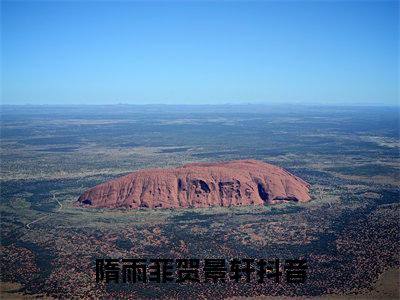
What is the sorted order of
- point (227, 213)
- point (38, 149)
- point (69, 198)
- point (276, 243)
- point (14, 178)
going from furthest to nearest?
point (38, 149) < point (14, 178) < point (69, 198) < point (227, 213) < point (276, 243)

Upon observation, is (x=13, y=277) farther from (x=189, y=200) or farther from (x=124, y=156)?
(x=124, y=156)

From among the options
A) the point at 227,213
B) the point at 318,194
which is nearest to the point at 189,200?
the point at 227,213

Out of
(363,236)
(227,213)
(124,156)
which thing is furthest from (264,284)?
(124,156)

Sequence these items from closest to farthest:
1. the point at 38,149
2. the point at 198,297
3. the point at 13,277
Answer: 1. the point at 198,297
2. the point at 13,277
3. the point at 38,149

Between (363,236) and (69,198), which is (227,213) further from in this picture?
(69,198)

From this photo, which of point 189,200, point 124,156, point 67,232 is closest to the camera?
point 67,232

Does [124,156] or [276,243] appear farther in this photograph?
[124,156]
